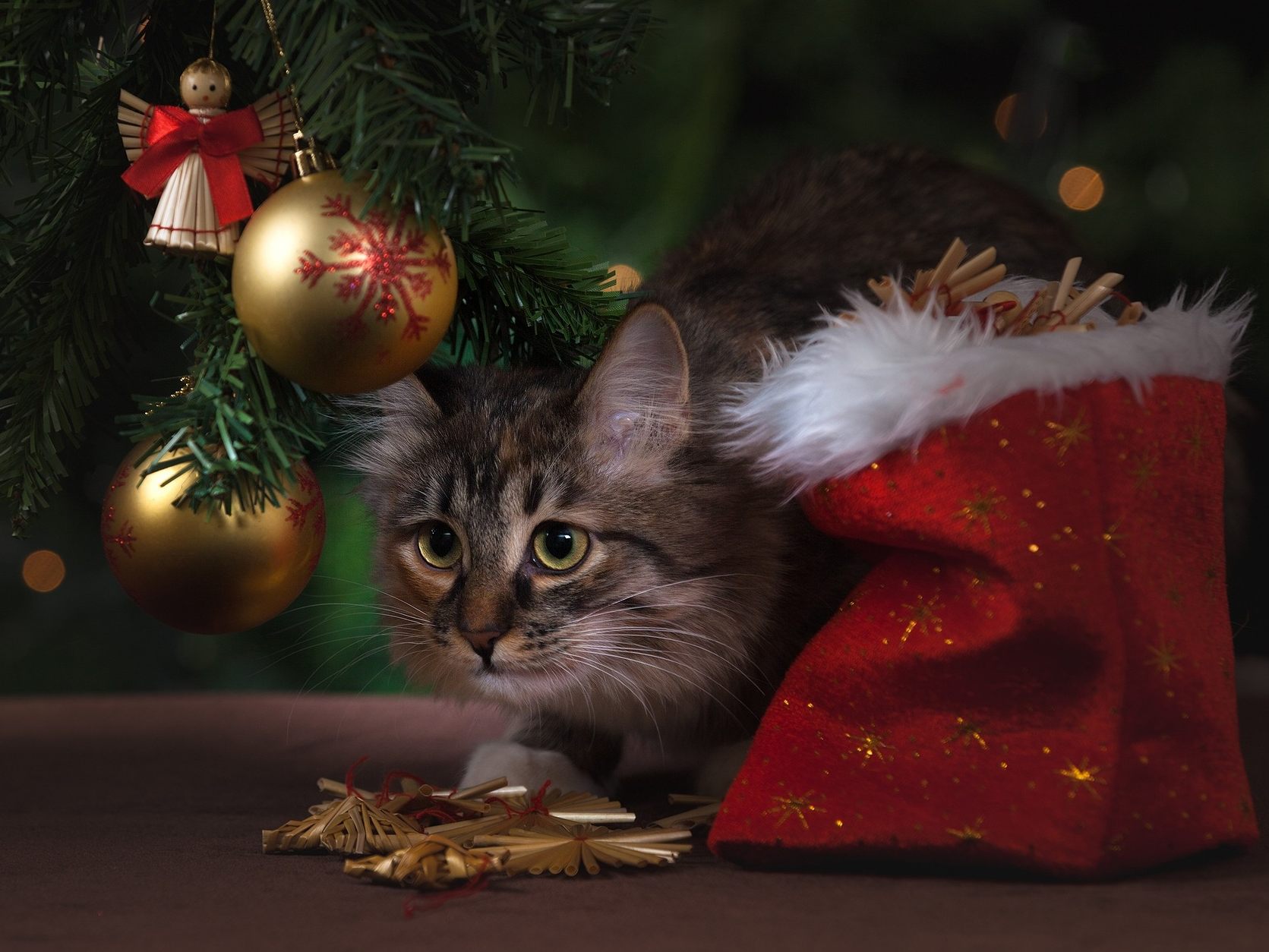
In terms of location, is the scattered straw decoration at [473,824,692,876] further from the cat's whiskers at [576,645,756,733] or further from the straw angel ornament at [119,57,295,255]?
the straw angel ornament at [119,57,295,255]

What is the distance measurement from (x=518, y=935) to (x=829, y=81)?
1.68m

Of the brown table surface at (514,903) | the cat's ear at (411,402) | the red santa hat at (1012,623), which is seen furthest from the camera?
the cat's ear at (411,402)

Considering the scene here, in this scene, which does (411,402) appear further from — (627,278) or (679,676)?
(627,278)

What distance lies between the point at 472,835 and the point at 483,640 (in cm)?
17

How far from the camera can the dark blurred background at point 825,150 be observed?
1.83m

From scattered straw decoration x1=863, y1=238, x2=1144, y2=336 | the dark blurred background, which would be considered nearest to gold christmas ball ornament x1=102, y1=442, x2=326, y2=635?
scattered straw decoration x1=863, y1=238, x2=1144, y2=336

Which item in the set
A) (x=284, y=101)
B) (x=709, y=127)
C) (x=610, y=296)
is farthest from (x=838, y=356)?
(x=709, y=127)

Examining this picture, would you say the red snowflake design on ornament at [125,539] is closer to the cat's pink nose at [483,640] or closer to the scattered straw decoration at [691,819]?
the cat's pink nose at [483,640]

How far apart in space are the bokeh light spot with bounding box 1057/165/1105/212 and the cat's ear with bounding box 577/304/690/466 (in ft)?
3.56

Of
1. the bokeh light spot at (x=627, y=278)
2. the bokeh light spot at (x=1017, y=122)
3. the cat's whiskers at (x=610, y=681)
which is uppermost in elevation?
the bokeh light spot at (x=1017, y=122)

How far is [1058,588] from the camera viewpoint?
879 millimetres

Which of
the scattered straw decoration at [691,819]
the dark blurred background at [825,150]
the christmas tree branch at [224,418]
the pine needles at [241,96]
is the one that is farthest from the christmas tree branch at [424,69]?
the dark blurred background at [825,150]

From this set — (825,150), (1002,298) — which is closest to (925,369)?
(1002,298)

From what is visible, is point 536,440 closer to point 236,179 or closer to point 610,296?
point 610,296
